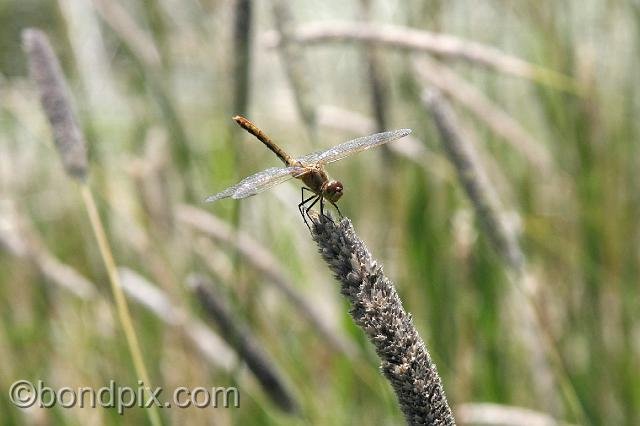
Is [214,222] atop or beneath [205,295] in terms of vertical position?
atop

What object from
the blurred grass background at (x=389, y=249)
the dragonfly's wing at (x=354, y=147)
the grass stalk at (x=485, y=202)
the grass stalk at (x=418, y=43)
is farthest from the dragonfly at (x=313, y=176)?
the grass stalk at (x=418, y=43)

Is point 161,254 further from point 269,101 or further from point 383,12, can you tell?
point 269,101

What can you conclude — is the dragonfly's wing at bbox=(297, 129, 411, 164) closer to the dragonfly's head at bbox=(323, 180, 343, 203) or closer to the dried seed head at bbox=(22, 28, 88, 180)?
the dragonfly's head at bbox=(323, 180, 343, 203)

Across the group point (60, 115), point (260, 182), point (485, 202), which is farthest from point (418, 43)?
point (260, 182)

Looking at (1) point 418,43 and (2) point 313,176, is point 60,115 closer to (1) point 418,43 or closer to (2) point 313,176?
(2) point 313,176

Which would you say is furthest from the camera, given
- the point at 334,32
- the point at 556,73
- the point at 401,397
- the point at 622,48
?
the point at 622,48

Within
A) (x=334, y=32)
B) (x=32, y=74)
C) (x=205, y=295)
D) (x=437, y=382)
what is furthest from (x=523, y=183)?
(x=437, y=382)

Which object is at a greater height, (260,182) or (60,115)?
(60,115)
